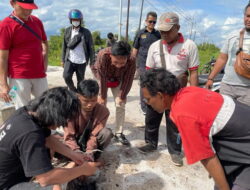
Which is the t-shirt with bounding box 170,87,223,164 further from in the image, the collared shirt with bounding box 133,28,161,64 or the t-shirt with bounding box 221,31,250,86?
the collared shirt with bounding box 133,28,161,64

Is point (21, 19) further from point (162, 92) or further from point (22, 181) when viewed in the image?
point (162, 92)

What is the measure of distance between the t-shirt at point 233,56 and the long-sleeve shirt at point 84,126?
152 centimetres

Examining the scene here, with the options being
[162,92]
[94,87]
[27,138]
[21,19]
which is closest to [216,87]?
[94,87]

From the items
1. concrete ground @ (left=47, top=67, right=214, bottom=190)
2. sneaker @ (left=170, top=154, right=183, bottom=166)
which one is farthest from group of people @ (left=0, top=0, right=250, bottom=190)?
concrete ground @ (left=47, top=67, right=214, bottom=190)

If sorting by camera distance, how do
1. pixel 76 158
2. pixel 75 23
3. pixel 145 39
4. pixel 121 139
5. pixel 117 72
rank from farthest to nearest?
1. pixel 145 39
2. pixel 75 23
3. pixel 121 139
4. pixel 117 72
5. pixel 76 158

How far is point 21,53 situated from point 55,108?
62.2 inches

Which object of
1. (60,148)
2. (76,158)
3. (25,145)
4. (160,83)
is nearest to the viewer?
(25,145)

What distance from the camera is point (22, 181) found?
5.73 ft

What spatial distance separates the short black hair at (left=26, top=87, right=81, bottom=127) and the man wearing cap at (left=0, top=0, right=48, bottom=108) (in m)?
1.35

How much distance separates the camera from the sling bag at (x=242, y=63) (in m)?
2.45

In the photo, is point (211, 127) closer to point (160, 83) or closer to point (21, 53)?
point (160, 83)

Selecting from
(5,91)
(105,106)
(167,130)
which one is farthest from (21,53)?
(167,130)

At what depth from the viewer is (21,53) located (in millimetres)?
2684

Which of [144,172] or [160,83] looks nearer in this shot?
[160,83]
